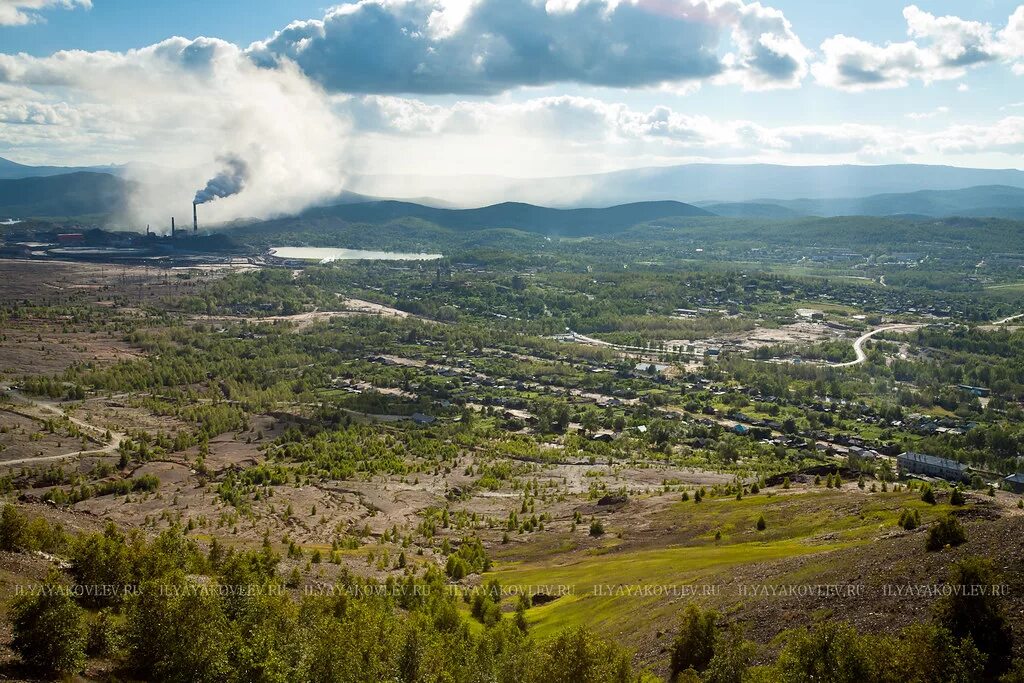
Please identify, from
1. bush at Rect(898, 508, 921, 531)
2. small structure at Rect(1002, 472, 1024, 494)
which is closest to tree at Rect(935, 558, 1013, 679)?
bush at Rect(898, 508, 921, 531)

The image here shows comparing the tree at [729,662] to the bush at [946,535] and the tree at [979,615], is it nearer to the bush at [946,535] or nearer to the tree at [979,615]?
the tree at [979,615]

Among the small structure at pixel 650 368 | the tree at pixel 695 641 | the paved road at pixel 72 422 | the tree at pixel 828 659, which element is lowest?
the small structure at pixel 650 368

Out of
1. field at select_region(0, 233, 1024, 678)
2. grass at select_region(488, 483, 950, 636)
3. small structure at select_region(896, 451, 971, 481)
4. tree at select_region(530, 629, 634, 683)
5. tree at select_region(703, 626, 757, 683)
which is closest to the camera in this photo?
tree at select_region(530, 629, 634, 683)

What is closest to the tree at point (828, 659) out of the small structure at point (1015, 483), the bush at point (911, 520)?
the bush at point (911, 520)

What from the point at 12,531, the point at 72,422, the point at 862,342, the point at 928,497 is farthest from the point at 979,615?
the point at 862,342

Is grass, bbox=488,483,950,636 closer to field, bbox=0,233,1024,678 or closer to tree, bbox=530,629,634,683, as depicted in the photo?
field, bbox=0,233,1024,678

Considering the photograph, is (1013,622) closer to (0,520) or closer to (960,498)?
(960,498)

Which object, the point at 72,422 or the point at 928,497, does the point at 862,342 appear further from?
the point at 72,422
